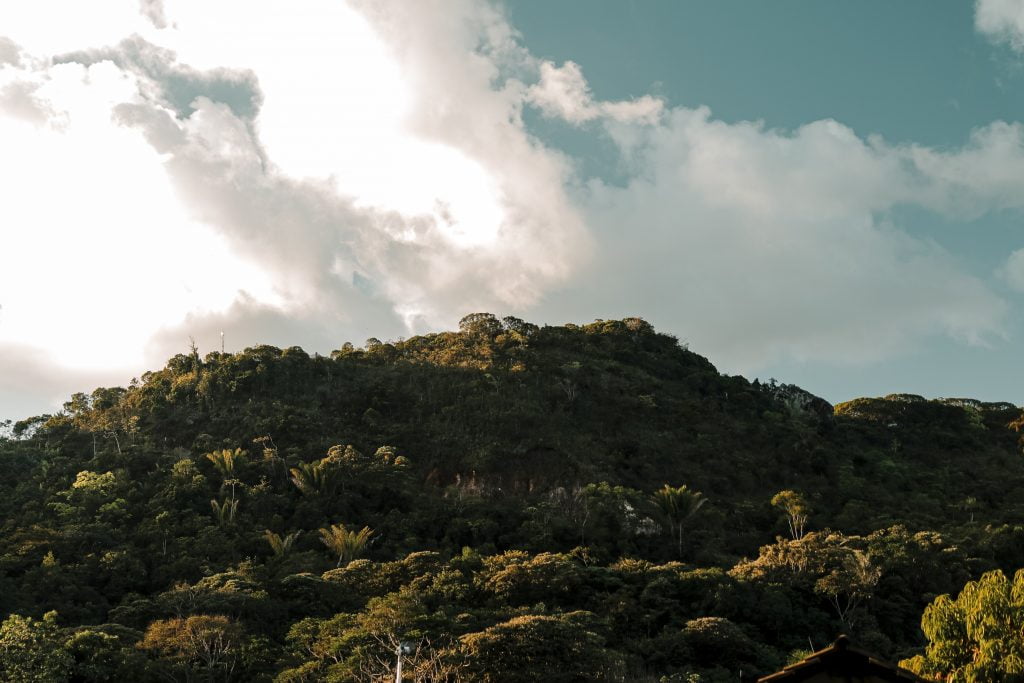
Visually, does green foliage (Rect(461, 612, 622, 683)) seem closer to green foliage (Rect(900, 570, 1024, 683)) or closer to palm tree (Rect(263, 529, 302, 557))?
green foliage (Rect(900, 570, 1024, 683))

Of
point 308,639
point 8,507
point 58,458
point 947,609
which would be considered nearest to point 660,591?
point 308,639

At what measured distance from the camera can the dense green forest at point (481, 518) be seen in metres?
33.8

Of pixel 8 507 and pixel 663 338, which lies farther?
pixel 663 338

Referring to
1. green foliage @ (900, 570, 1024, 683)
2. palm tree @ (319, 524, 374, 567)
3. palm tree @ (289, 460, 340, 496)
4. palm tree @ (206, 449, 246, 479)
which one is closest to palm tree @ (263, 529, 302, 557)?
palm tree @ (319, 524, 374, 567)

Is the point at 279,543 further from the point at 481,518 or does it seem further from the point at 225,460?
the point at 481,518

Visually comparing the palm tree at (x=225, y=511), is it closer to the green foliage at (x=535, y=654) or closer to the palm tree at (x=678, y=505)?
the green foliage at (x=535, y=654)

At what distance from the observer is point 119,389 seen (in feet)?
251

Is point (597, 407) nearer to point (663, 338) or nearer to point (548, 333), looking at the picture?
point (548, 333)

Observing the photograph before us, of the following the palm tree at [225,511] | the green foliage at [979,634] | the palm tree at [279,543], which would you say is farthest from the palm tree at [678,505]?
the green foliage at [979,634]

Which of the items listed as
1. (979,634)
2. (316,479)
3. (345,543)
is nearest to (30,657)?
(345,543)

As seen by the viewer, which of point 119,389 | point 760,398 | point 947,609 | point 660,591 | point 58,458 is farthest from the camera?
point 760,398

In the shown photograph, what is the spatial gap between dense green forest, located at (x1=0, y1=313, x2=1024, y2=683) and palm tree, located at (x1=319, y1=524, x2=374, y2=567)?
18cm

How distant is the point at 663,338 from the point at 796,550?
56.0 meters

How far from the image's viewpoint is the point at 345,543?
155 ft
